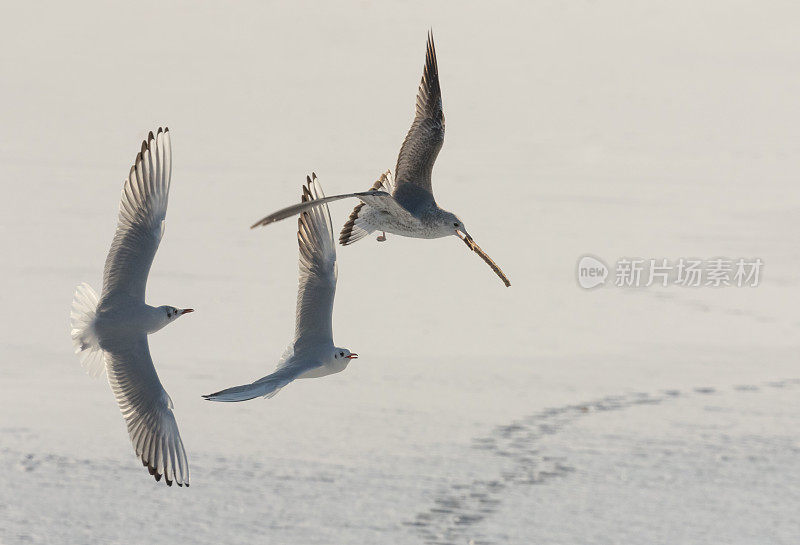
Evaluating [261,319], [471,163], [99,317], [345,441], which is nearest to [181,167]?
[471,163]

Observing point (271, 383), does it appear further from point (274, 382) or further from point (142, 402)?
point (142, 402)

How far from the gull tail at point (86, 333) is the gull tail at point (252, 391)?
5.17 feet

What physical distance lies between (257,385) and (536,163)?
33.4 metres

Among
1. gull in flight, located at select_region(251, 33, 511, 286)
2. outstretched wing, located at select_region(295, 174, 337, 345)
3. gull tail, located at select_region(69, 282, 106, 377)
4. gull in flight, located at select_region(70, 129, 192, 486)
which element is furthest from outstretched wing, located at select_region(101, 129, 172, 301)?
gull in flight, located at select_region(251, 33, 511, 286)

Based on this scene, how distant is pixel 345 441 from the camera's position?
25.4 metres

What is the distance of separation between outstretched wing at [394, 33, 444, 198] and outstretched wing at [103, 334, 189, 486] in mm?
2188

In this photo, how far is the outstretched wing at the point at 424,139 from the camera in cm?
1013

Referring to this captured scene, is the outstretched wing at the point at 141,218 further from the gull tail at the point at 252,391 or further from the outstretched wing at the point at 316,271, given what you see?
the gull tail at the point at 252,391

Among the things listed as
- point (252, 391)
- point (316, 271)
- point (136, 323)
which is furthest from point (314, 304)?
point (252, 391)

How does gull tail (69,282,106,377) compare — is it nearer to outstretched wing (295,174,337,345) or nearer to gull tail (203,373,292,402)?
outstretched wing (295,174,337,345)

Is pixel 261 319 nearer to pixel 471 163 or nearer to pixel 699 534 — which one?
pixel 699 534

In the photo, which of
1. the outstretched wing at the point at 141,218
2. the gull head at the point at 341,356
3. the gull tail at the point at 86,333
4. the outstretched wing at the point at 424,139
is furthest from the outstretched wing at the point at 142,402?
the outstretched wing at the point at 424,139

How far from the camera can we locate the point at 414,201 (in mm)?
9547

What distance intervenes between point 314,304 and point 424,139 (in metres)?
2.51
